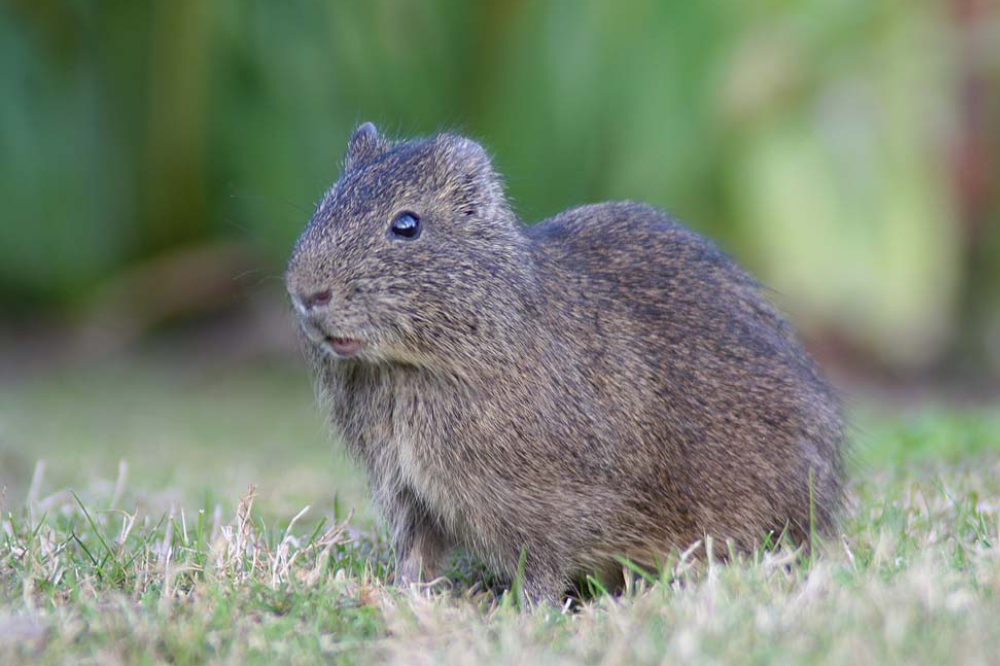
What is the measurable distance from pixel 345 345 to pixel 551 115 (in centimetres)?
895

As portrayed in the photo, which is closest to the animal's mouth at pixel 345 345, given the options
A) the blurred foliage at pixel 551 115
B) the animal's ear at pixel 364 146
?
the animal's ear at pixel 364 146

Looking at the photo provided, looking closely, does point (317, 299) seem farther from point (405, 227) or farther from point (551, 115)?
point (551, 115)

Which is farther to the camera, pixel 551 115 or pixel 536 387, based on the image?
pixel 551 115

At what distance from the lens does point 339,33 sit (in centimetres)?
1302

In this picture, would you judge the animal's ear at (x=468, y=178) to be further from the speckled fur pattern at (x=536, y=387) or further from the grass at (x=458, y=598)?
the grass at (x=458, y=598)

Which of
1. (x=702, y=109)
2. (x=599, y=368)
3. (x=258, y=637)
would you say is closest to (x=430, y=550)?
(x=599, y=368)

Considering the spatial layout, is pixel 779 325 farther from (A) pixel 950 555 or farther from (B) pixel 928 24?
(B) pixel 928 24

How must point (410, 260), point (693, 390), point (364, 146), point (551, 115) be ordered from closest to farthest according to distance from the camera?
point (410, 260) < point (693, 390) < point (364, 146) < point (551, 115)

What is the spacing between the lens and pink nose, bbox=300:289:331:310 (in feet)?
14.0

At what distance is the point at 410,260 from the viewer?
14.4ft

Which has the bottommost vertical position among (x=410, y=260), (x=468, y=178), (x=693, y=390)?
(x=693, y=390)

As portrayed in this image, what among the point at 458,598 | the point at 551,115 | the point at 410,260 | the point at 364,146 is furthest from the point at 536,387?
the point at 551,115

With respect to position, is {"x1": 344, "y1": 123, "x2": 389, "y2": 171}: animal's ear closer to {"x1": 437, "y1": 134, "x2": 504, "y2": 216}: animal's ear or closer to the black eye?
{"x1": 437, "y1": 134, "x2": 504, "y2": 216}: animal's ear

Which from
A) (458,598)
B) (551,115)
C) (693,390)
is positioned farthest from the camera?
(551,115)
